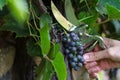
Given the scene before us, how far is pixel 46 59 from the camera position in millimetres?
678

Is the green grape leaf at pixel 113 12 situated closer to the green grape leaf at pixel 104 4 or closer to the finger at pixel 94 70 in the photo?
the green grape leaf at pixel 104 4

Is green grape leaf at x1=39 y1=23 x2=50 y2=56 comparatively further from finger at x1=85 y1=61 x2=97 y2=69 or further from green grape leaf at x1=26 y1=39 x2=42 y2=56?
finger at x1=85 y1=61 x2=97 y2=69

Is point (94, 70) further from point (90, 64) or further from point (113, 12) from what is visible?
point (113, 12)

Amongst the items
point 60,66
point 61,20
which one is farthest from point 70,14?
point 60,66

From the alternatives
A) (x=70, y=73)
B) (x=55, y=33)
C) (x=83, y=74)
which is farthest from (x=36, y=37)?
(x=83, y=74)

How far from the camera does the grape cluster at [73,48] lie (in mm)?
697

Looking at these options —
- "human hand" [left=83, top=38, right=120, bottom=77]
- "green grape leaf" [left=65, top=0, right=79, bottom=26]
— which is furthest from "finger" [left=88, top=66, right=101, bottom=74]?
"green grape leaf" [left=65, top=0, right=79, bottom=26]

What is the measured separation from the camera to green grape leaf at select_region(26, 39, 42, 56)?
706 millimetres

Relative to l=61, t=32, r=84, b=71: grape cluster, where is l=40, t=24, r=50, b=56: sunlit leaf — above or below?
above

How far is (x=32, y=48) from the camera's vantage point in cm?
71

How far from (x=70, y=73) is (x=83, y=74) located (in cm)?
13

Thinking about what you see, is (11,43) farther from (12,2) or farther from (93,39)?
(12,2)

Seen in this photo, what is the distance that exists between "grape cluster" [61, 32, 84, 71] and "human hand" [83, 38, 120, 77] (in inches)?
2.0

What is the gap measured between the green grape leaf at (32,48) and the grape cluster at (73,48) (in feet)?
0.22
